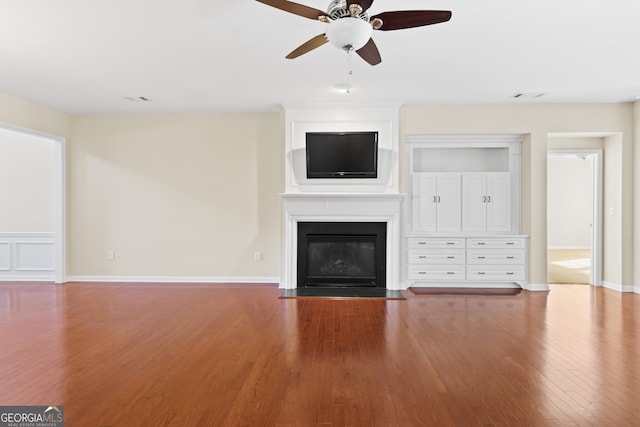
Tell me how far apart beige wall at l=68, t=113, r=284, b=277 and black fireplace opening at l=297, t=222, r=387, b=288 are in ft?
1.87

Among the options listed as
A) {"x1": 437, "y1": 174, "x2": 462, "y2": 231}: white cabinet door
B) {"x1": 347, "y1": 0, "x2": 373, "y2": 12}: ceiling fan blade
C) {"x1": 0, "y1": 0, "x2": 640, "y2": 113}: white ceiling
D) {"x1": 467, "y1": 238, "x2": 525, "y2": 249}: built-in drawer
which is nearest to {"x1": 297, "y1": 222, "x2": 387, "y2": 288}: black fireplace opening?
{"x1": 437, "y1": 174, "x2": 462, "y2": 231}: white cabinet door

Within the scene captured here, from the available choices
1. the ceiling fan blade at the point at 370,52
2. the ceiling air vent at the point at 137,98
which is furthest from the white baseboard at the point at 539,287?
the ceiling air vent at the point at 137,98

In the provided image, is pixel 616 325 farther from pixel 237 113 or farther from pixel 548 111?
pixel 237 113

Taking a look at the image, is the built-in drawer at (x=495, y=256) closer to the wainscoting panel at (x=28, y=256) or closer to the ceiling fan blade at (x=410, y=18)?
the ceiling fan blade at (x=410, y=18)

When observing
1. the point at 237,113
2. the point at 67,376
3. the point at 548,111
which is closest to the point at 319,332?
the point at 67,376

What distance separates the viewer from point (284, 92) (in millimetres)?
5137

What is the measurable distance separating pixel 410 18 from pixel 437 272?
4051 millimetres

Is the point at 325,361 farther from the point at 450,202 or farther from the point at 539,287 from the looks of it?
the point at 539,287

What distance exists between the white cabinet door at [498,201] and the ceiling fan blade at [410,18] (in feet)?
12.6

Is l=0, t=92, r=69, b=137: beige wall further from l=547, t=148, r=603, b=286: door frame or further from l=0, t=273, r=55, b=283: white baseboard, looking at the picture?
l=547, t=148, r=603, b=286: door frame

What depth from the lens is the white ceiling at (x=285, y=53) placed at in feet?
9.96

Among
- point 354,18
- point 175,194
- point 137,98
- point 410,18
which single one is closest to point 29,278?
point 175,194

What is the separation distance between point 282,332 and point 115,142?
459cm

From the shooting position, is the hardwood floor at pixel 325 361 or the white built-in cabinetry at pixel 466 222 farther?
the white built-in cabinetry at pixel 466 222
